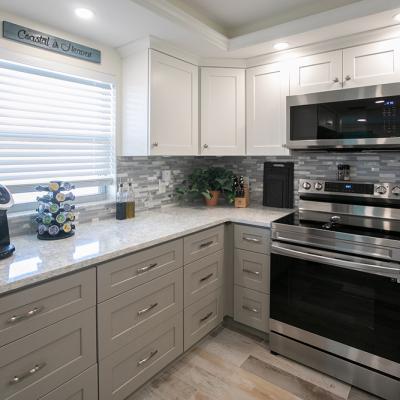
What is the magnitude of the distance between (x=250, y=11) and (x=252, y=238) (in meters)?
1.56

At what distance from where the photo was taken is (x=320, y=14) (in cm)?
187

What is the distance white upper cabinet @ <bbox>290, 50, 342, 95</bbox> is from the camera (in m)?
2.06

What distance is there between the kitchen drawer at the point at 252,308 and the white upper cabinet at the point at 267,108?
1090mm

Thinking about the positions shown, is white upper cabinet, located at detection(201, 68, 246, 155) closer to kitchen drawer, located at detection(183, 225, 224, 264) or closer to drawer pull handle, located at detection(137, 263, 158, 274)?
kitchen drawer, located at detection(183, 225, 224, 264)

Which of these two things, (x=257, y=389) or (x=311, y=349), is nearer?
(x=257, y=389)

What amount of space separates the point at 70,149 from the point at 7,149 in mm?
388

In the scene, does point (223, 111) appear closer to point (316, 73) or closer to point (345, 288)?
point (316, 73)

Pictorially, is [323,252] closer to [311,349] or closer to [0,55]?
[311,349]

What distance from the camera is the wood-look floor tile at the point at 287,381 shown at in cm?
172

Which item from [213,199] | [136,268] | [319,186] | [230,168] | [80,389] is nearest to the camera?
[80,389]

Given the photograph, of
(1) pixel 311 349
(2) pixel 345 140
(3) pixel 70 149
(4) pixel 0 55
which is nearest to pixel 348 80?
(2) pixel 345 140

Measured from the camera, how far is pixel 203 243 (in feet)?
6.71

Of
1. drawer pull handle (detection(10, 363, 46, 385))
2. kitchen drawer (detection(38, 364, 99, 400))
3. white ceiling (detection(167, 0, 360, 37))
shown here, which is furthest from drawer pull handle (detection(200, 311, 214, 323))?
white ceiling (detection(167, 0, 360, 37))

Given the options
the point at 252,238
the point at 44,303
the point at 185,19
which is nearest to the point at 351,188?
the point at 252,238
